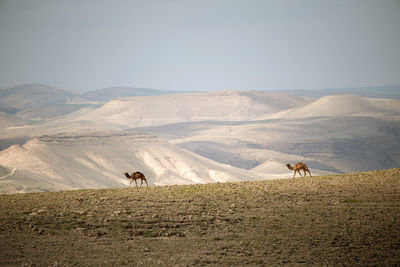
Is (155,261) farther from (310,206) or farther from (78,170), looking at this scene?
(78,170)

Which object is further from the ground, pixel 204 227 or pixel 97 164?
pixel 204 227

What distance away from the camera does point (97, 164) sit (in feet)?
529

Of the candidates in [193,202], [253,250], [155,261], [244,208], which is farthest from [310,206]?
[155,261]

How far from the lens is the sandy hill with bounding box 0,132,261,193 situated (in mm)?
137625

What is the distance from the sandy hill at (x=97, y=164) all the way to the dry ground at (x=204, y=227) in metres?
103

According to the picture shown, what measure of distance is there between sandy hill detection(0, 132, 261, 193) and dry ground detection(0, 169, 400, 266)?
103 m

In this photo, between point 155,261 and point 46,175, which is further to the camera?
point 46,175

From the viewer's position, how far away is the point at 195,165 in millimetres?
176125

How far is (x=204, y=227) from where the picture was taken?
16641mm

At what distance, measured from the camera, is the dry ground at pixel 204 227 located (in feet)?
45.3

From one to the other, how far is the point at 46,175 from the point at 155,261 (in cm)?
13472

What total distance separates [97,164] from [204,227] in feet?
487

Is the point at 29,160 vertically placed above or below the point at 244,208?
below

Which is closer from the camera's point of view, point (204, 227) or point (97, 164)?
point (204, 227)
